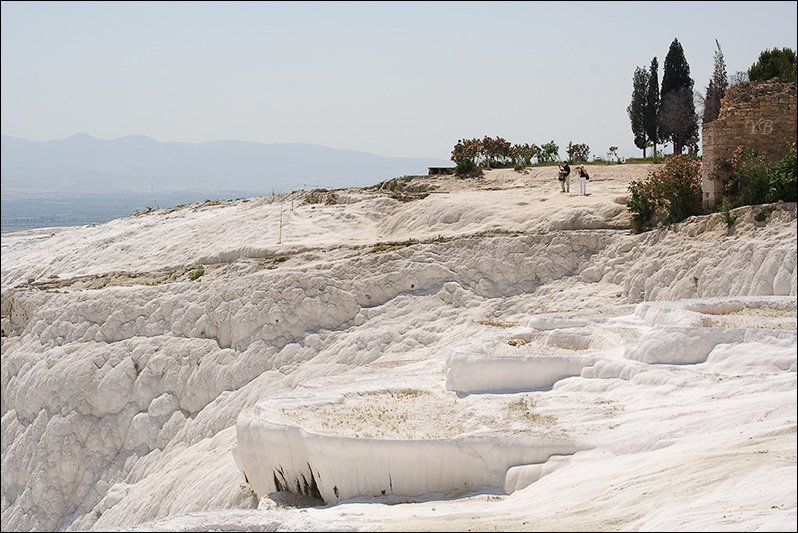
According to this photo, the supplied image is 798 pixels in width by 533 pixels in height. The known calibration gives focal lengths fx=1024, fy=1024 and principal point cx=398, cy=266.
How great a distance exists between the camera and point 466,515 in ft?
27.6

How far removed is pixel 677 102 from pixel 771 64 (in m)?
12.6

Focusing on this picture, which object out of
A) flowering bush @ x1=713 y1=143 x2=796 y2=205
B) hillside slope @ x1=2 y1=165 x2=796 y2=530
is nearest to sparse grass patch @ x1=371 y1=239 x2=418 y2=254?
hillside slope @ x1=2 y1=165 x2=796 y2=530

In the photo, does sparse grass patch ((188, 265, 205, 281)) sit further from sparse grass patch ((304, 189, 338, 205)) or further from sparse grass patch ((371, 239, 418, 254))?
sparse grass patch ((304, 189, 338, 205))

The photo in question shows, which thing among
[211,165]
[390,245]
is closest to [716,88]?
[390,245]

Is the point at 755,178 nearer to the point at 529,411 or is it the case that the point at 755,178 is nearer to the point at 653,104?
the point at 529,411

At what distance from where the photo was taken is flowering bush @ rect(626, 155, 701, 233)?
16.9 m

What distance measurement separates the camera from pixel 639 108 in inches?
1280

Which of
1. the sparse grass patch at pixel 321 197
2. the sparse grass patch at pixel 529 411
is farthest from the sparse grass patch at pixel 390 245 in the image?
the sparse grass patch at pixel 529 411

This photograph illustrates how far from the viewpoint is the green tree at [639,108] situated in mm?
32219

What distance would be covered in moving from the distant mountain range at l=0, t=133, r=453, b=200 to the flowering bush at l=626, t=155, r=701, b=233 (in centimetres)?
3396

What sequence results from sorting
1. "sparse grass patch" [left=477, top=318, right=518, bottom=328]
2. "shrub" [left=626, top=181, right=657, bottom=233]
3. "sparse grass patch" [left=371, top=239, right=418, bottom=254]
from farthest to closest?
"sparse grass patch" [left=371, top=239, right=418, bottom=254], "shrub" [left=626, top=181, right=657, bottom=233], "sparse grass patch" [left=477, top=318, right=518, bottom=328]

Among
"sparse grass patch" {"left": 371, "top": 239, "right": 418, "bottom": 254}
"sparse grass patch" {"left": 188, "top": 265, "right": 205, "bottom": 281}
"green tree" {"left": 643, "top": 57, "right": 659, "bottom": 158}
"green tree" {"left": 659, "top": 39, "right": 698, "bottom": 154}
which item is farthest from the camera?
"green tree" {"left": 643, "top": 57, "right": 659, "bottom": 158}

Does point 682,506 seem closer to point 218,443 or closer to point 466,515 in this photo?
point 466,515

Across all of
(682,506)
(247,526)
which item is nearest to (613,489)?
(682,506)
